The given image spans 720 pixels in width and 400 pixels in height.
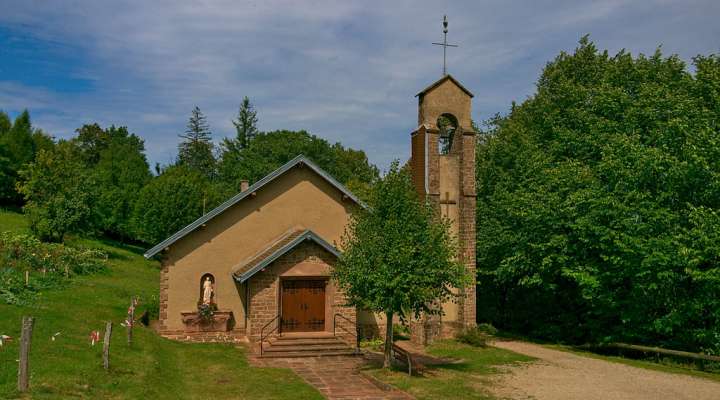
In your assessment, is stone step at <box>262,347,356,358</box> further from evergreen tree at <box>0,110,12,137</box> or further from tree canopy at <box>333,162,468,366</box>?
evergreen tree at <box>0,110,12,137</box>

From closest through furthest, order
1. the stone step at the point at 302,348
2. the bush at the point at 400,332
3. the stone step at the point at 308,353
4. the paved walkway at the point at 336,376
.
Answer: the paved walkway at the point at 336,376 < the stone step at the point at 308,353 < the stone step at the point at 302,348 < the bush at the point at 400,332

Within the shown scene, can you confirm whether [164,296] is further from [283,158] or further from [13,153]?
[283,158]

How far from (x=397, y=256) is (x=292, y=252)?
700cm

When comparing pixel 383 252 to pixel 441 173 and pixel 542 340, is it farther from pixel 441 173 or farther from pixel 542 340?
pixel 542 340

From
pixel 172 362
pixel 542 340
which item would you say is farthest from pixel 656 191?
pixel 172 362

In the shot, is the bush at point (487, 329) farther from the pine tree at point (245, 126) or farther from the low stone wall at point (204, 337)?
the pine tree at point (245, 126)

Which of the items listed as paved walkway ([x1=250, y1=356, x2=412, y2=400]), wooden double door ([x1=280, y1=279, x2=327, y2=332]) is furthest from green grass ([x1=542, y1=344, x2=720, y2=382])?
wooden double door ([x1=280, y1=279, x2=327, y2=332])

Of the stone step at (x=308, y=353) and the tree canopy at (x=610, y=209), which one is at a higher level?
the tree canopy at (x=610, y=209)

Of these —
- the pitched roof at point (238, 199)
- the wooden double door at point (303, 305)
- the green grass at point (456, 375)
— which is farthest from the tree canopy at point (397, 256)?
the wooden double door at point (303, 305)

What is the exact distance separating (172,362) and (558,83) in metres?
27.9

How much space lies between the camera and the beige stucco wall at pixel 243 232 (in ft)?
78.5

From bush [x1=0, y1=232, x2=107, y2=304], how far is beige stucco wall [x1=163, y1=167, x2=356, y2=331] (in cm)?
552

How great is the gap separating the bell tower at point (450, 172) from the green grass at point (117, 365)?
8.74 meters

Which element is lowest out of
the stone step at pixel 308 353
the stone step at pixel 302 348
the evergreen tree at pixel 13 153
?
the stone step at pixel 308 353
